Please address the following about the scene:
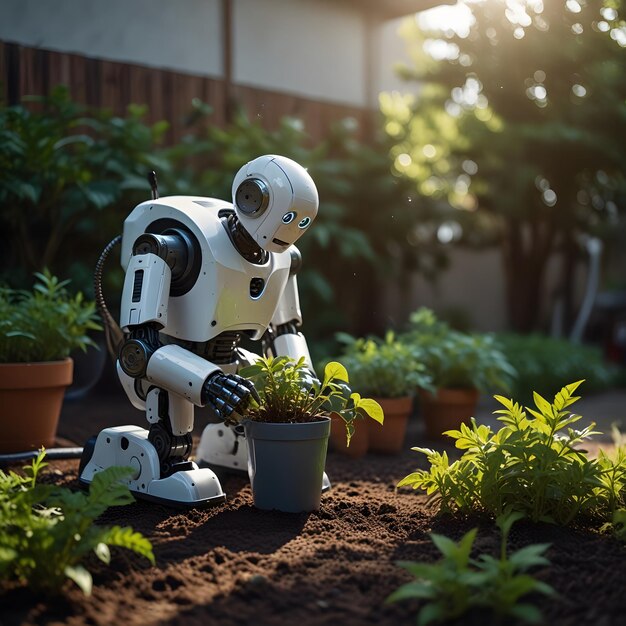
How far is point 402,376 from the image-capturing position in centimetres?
407

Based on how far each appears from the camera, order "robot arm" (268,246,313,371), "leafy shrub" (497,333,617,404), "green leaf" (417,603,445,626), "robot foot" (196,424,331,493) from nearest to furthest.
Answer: "green leaf" (417,603,445,626) → "robot arm" (268,246,313,371) → "robot foot" (196,424,331,493) → "leafy shrub" (497,333,617,404)

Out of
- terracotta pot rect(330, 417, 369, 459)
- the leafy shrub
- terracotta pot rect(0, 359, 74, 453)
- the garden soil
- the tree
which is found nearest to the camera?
the garden soil

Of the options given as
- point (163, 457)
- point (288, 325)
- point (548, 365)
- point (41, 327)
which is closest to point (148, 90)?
point (41, 327)

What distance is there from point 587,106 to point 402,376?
14.1 ft

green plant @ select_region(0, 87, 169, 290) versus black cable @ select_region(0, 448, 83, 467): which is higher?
green plant @ select_region(0, 87, 169, 290)

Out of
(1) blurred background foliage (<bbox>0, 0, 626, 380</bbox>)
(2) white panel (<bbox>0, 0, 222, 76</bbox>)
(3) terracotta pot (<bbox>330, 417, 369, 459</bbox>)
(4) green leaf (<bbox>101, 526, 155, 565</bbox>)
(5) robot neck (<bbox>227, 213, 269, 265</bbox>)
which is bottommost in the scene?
(3) terracotta pot (<bbox>330, 417, 369, 459</bbox>)

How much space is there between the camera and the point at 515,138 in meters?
7.17

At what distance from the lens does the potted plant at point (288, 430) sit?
8.65 feet

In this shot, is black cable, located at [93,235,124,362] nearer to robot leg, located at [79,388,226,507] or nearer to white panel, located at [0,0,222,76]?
robot leg, located at [79,388,226,507]

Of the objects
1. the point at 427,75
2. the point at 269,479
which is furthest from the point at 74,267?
the point at 427,75

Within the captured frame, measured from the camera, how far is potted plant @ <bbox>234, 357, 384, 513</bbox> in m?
2.64

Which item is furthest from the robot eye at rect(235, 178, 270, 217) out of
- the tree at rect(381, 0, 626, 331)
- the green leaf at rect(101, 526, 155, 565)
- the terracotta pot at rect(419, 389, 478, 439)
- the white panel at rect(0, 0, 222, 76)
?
the tree at rect(381, 0, 626, 331)

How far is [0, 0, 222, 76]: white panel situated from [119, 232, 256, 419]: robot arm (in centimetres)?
282

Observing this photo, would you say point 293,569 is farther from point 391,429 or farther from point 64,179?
point 64,179
